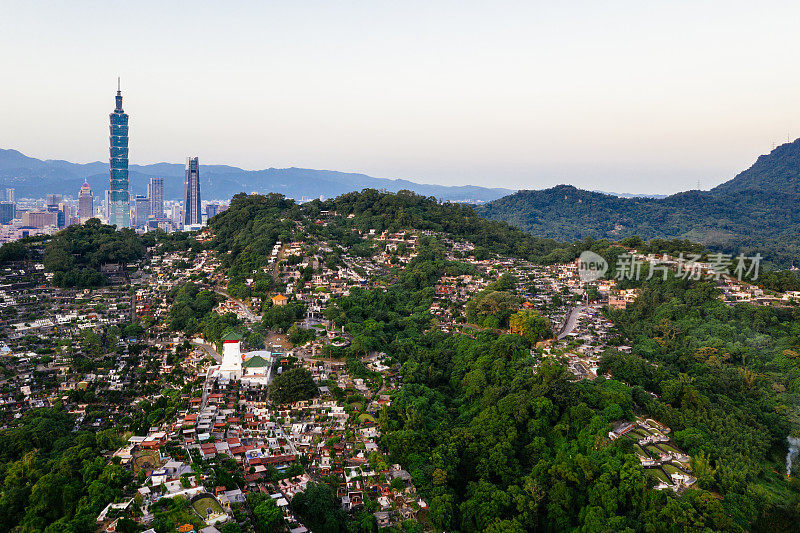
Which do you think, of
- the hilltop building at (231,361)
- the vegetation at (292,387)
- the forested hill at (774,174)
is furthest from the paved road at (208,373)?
the forested hill at (774,174)

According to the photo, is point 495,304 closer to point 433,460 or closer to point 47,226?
point 433,460

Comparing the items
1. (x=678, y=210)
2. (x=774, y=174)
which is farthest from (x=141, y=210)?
(x=774, y=174)

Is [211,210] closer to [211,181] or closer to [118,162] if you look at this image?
[118,162]

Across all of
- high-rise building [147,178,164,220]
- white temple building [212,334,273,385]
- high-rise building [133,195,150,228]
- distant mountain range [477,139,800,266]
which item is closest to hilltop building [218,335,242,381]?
white temple building [212,334,273,385]

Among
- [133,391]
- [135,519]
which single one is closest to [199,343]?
[133,391]

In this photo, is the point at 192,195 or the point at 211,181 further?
the point at 211,181
